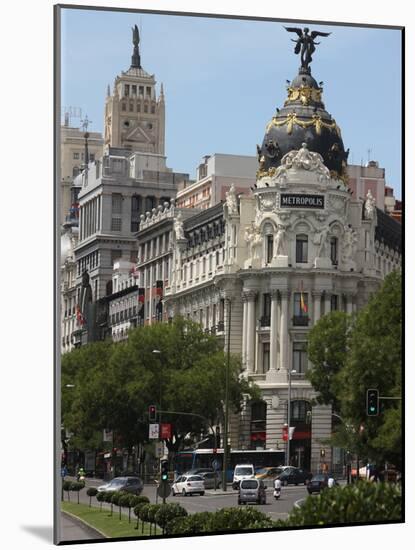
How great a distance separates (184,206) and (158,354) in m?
6.44

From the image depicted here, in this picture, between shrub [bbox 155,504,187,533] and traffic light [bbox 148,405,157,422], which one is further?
traffic light [bbox 148,405,157,422]

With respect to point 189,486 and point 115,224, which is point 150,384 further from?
point 189,486

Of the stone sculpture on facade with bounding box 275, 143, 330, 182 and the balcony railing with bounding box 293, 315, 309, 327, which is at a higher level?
the stone sculpture on facade with bounding box 275, 143, 330, 182

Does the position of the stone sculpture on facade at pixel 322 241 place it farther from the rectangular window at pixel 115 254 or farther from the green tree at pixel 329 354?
the rectangular window at pixel 115 254

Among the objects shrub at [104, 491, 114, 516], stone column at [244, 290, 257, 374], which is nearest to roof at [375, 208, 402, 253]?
stone column at [244, 290, 257, 374]

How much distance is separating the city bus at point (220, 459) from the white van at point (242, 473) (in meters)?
0.24

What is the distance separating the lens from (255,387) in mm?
59031

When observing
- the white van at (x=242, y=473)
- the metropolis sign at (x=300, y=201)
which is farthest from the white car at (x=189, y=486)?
the metropolis sign at (x=300, y=201)

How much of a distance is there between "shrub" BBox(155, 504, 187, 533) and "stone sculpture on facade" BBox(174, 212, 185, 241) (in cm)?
1221

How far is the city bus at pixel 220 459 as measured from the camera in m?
53.7

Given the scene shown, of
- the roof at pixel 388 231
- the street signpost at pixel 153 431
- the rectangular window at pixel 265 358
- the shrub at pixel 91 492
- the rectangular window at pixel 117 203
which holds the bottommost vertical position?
the shrub at pixel 91 492

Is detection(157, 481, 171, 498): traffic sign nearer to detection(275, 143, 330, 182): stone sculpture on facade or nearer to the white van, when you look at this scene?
the white van

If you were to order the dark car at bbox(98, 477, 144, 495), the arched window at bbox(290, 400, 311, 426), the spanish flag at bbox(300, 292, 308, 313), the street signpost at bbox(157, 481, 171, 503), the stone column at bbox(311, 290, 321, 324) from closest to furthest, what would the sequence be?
the street signpost at bbox(157, 481, 171, 503), the dark car at bbox(98, 477, 144, 495), the arched window at bbox(290, 400, 311, 426), the stone column at bbox(311, 290, 321, 324), the spanish flag at bbox(300, 292, 308, 313)

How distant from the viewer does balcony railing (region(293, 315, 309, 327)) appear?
56.3 metres
